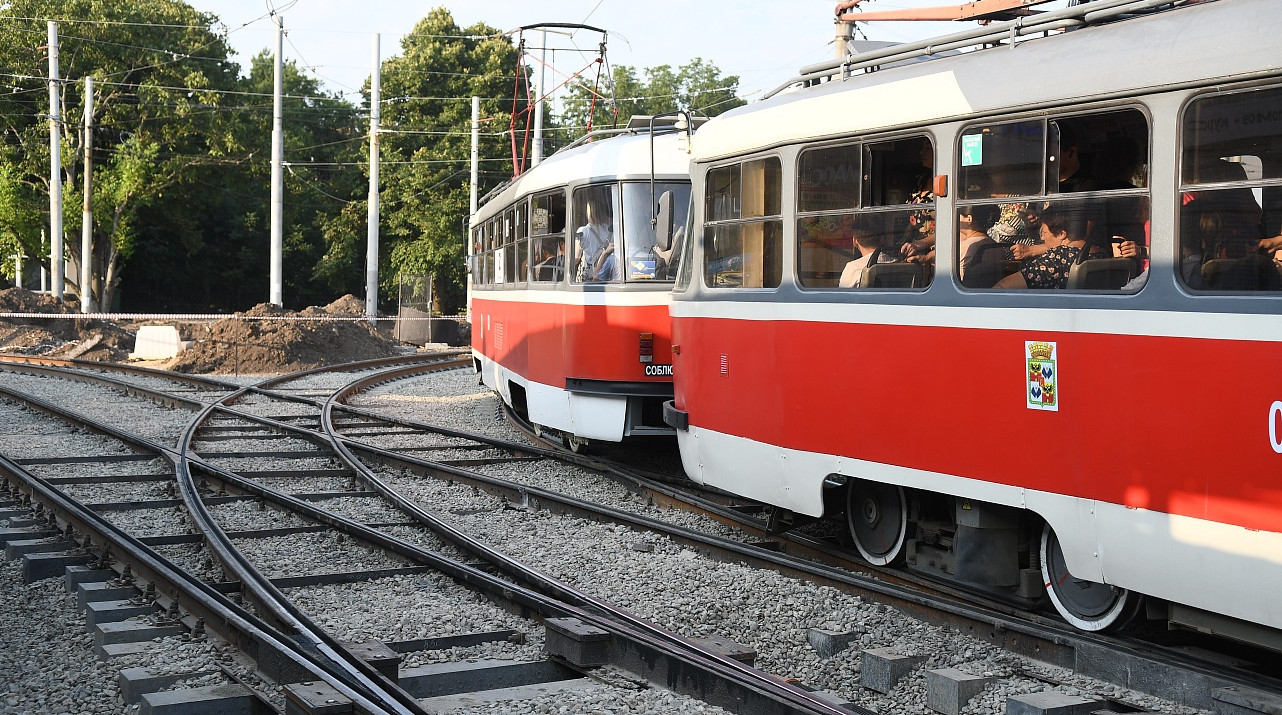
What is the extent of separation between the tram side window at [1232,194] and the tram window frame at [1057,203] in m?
0.23

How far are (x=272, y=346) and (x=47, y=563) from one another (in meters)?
19.6

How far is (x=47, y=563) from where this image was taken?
25.0ft

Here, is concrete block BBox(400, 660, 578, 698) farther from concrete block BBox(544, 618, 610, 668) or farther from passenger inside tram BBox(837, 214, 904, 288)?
passenger inside tram BBox(837, 214, 904, 288)

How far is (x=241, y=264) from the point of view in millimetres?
61219

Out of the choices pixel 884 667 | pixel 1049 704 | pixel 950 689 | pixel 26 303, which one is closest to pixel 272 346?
pixel 26 303

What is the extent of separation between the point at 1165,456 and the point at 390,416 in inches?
488

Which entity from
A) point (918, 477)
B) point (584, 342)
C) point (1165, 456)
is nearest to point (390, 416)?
point (584, 342)

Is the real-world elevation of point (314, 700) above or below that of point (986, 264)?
below

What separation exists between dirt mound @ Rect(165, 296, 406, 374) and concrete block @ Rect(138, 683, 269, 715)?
21.5 m

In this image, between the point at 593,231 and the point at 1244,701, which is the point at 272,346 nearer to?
the point at 593,231

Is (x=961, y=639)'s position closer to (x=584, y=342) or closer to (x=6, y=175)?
(x=584, y=342)

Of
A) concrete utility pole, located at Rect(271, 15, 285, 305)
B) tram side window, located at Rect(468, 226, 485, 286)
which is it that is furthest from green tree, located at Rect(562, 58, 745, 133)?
tram side window, located at Rect(468, 226, 485, 286)

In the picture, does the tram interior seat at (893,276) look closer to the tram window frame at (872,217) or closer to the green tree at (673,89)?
the tram window frame at (872,217)

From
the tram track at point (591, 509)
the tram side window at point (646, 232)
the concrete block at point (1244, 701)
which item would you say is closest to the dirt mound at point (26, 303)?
the tram track at point (591, 509)
